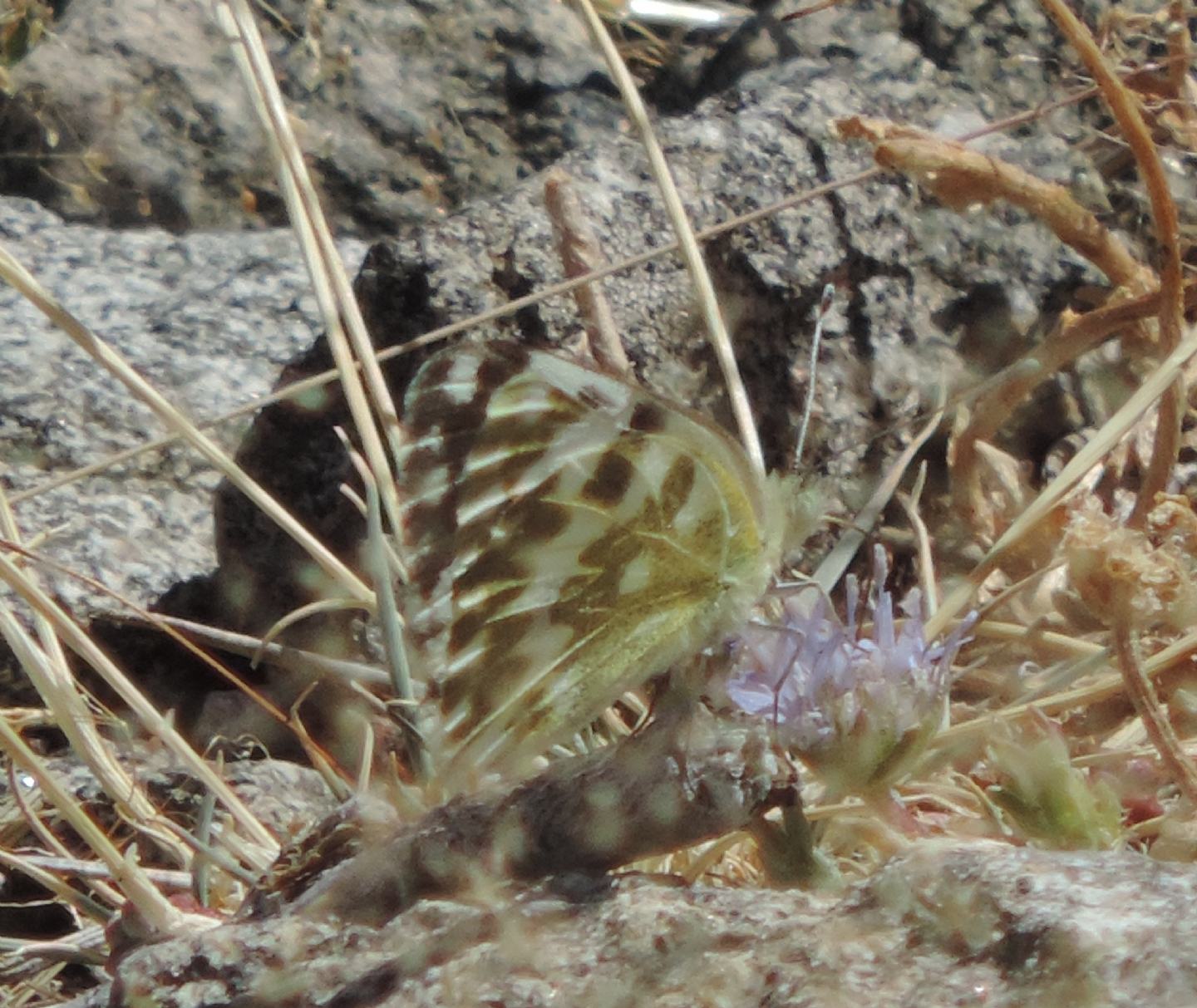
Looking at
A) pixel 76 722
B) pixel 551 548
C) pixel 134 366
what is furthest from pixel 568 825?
pixel 134 366

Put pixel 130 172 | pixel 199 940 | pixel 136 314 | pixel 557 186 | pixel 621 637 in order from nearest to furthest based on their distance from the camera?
pixel 199 940, pixel 621 637, pixel 557 186, pixel 136 314, pixel 130 172

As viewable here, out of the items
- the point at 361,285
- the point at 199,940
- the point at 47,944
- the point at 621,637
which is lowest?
the point at 47,944

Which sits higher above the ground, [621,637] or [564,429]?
[564,429]

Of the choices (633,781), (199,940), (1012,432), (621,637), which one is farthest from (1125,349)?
(199,940)

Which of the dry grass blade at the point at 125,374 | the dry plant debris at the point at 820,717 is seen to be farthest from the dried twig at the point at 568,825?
the dry grass blade at the point at 125,374

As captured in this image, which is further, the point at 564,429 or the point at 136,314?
the point at 136,314

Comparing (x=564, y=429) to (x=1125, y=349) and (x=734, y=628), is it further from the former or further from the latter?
(x=1125, y=349)

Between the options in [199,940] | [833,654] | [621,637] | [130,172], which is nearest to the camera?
[199,940]

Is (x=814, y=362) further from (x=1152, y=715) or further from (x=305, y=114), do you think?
(x=305, y=114)
